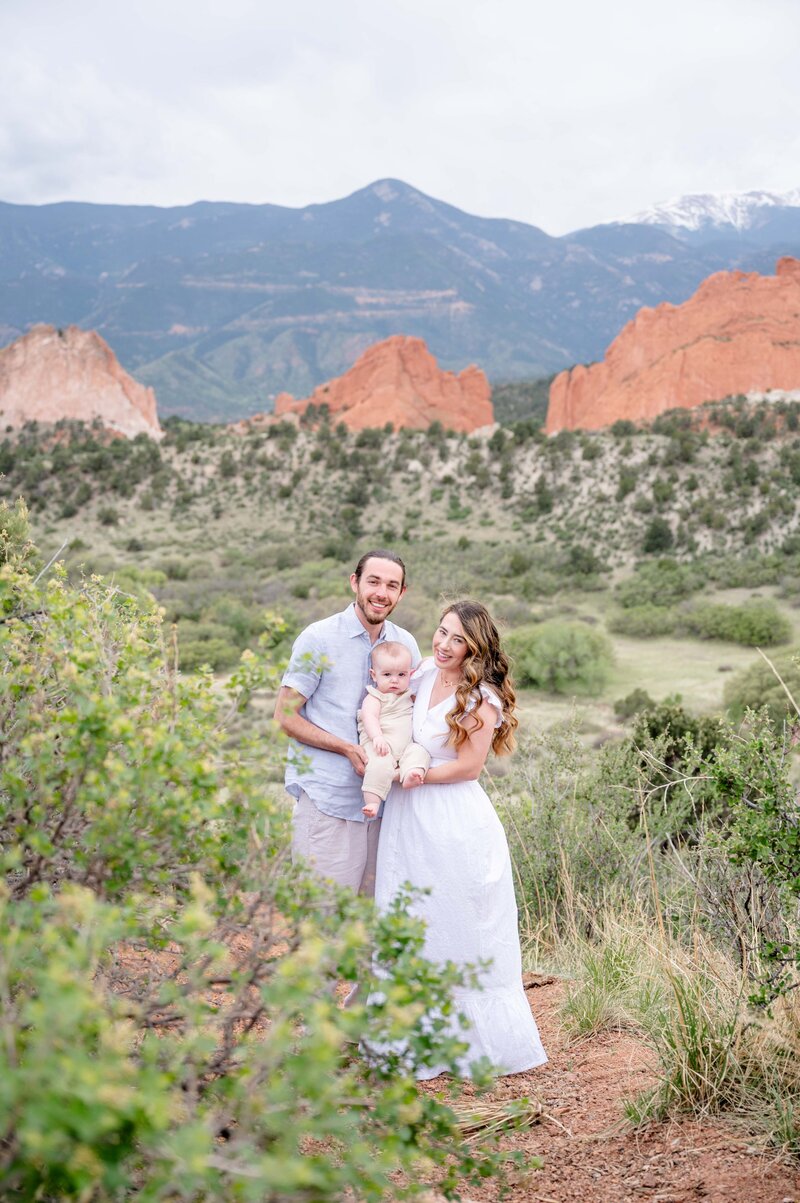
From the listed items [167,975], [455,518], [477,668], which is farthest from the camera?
[455,518]


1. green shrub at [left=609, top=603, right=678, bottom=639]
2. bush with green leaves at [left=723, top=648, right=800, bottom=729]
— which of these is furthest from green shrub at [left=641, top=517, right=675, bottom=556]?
bush with green leaves at [left=723, top=648, right=800, bottom=729]

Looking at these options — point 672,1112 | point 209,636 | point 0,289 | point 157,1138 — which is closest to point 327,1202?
point 157,1138

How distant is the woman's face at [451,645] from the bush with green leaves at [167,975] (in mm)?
1150

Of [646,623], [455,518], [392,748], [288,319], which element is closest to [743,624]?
[646,623]

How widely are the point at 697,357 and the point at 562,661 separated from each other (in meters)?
Answer: 37.4

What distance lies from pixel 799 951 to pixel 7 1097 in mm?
2475

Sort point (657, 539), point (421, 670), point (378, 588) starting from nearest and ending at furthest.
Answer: point (378, 588), point (421, 670), point (657, 539)

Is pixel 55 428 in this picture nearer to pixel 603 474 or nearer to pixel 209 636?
pixel 603 474

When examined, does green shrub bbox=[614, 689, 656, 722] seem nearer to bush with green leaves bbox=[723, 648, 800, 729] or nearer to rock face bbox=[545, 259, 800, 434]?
bush with green leaves bbox=[723, 648, 800, 729]

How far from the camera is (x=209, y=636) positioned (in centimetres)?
2028

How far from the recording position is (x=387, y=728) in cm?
348

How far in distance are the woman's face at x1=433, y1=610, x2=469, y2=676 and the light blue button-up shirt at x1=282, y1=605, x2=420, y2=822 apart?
0.24 meters

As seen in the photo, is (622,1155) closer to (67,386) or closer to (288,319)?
(67,386)

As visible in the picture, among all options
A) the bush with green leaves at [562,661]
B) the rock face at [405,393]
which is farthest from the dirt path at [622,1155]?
the rock face at [405,393]
